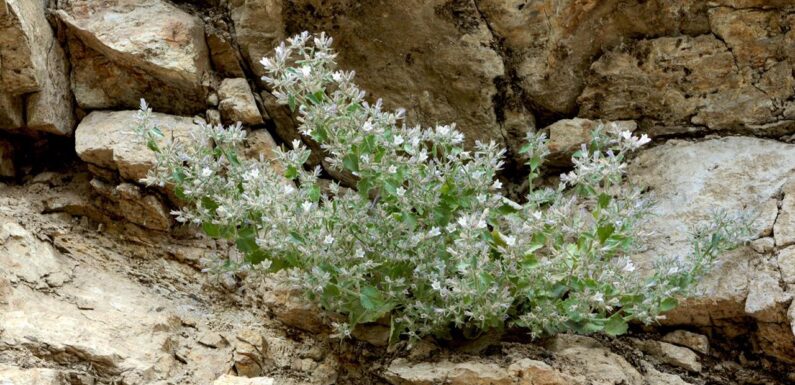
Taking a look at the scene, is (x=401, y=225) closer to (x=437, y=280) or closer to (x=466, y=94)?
(x=437, y=280)

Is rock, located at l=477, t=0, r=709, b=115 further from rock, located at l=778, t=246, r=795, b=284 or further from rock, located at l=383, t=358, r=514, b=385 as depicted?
rock, located at l=383, t=358, r=514, b=385

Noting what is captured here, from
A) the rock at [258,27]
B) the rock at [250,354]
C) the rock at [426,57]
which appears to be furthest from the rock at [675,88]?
the rock at [250,354]

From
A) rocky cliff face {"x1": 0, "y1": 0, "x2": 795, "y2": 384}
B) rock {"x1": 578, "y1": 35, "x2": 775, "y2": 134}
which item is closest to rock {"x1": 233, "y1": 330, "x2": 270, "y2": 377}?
rocky cliff face {"x1": 0, "y1": 0, "x2": 795, "y2": 384}

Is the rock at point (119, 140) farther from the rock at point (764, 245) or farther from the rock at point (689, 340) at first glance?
the rock at point (764, 245)

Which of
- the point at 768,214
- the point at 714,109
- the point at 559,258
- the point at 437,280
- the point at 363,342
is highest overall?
the point at 714,109

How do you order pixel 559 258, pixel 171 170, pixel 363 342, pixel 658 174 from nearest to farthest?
pixel 559 258 < pixel 171 170 < pixel 363 342 < pixel 658 174

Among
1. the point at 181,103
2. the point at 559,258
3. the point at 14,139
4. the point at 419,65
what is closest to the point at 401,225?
the point at 559,258

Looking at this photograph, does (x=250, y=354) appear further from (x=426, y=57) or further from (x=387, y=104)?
(x=426, y=57)
